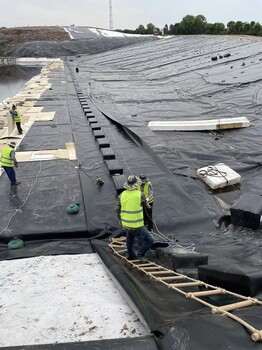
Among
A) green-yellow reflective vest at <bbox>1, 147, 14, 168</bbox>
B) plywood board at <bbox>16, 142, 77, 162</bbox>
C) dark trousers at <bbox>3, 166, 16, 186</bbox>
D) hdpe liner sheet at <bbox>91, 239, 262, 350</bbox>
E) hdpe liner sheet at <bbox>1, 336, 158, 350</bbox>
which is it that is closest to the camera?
hdpe liner sheet at <bbox>91, 239, 262, 350</bbox>

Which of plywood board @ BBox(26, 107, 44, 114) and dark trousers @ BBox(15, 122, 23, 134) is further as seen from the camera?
plywood board @ BBox(26, 107, 44, 114)

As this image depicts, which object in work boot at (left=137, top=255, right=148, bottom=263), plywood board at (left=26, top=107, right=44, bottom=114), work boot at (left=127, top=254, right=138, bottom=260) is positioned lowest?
work boot at (left=137, top=255, right=148, bottom=263)

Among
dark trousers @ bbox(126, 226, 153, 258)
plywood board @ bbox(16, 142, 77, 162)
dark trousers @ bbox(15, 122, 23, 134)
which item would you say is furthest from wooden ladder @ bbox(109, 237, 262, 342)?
dark trousers @ bbox(15, 122, 23, 134)

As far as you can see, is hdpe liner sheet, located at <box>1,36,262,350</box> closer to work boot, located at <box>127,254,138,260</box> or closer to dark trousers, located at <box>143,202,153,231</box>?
dark trousers, located at <box>143,202,153,231</box>

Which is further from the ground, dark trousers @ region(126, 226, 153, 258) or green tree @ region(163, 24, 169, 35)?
green tree @ region(163, 24, 169, 35)

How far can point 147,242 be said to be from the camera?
533 centimetres

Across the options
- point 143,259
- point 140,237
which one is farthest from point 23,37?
point 143,259

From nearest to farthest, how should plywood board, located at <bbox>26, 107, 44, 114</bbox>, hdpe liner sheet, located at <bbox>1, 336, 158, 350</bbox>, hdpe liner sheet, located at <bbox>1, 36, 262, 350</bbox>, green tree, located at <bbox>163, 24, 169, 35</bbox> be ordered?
hdpe liner sheet, located at <bbox>1, 336, 158, 350</bbox> → hdpe liner sheet, located at <bbox>1, 36, 262, 350</bbox> → plywood board, located at <bbox>26, 107, 44, 114</bbox> → green tree, located at <bbox>163, 24, 169, 35</bbox>

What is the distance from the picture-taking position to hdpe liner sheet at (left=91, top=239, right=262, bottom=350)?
8.38 ft

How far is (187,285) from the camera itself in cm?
384

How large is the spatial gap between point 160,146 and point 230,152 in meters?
2.13

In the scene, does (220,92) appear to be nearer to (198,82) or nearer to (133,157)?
(198,82)

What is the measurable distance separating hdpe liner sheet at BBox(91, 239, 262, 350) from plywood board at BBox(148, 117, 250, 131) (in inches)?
320

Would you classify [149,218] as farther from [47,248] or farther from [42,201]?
[42,201]
